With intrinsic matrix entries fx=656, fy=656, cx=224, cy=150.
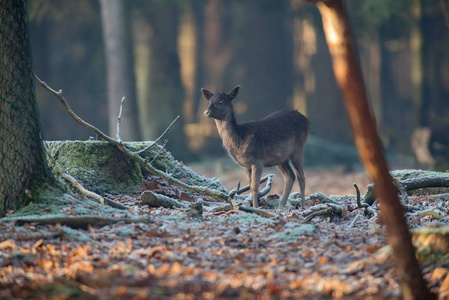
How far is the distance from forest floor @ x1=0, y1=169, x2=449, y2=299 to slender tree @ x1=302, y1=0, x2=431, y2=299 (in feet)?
1.09

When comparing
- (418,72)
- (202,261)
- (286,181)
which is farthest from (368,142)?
(418,72)

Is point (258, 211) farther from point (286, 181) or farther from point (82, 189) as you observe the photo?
point (82, 189)

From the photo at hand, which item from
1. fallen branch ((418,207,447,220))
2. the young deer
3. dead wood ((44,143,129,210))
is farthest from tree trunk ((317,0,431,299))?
the young deer

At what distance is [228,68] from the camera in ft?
121

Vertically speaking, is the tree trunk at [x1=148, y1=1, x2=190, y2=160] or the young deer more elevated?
the tree trunk at [x1=148, y1=1, x2=190, y2=160]

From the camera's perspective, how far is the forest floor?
17.0 feet

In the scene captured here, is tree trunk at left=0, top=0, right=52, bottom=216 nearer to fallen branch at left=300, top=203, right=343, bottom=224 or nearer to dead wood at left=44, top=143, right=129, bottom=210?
dead wood at left=44, top=143, right=129, bottom=210

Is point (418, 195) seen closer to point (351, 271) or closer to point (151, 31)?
point (351, 271)

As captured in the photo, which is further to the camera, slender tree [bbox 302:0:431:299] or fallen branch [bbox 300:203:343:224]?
fallen branch [bbox 300:203:343:224]

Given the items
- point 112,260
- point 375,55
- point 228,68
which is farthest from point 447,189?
point 228,68

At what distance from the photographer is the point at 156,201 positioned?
8977 millimetres

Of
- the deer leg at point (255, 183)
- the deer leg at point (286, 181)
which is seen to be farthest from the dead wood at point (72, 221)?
the deer leg at point (286, 181)

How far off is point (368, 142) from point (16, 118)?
446cm

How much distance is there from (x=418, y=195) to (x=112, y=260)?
5.74m
